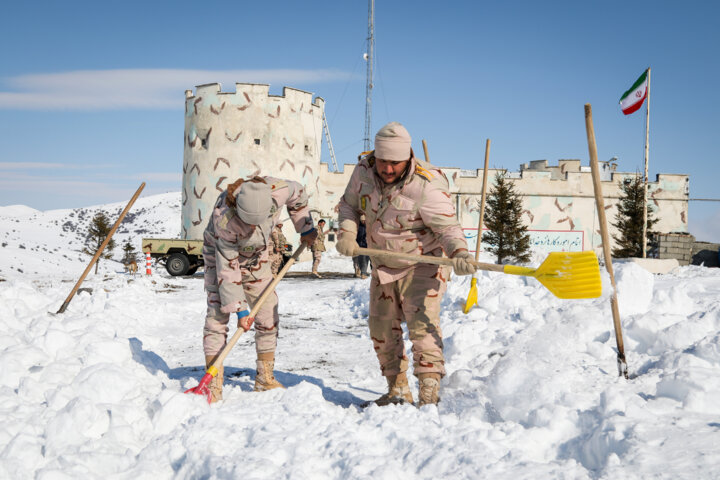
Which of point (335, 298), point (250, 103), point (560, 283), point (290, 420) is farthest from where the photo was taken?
point (250, 103)

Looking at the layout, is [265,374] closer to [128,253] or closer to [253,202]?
[253,202]

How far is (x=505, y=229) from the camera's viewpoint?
2153cm

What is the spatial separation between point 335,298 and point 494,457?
7.05 m

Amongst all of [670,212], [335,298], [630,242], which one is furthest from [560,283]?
[670,212]

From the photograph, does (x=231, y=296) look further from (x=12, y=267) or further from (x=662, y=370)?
(x=12, y=267)

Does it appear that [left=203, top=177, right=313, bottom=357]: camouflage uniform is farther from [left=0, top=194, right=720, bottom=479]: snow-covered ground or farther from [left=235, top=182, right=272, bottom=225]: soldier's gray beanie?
[left=0, top=194, right=720, bottom=479]: snow-covered ground

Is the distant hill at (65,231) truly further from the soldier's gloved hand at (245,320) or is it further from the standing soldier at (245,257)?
the soldier's gloved hand at (245,320)

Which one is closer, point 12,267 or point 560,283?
point 560,283

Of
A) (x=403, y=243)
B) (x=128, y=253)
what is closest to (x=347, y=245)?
(x=403, y=243)

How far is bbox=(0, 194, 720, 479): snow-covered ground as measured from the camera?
7.68 ft

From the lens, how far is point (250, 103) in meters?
21.2

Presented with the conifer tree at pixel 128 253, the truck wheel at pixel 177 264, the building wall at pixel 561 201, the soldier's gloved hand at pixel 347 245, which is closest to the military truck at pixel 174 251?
the truck wheel at pixel 177 264

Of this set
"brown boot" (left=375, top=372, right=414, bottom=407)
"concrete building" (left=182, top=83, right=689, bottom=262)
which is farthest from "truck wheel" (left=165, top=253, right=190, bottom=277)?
"brown boot" (left=375, top=372, right=414, bottom=407)

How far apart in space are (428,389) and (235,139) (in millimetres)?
19321
